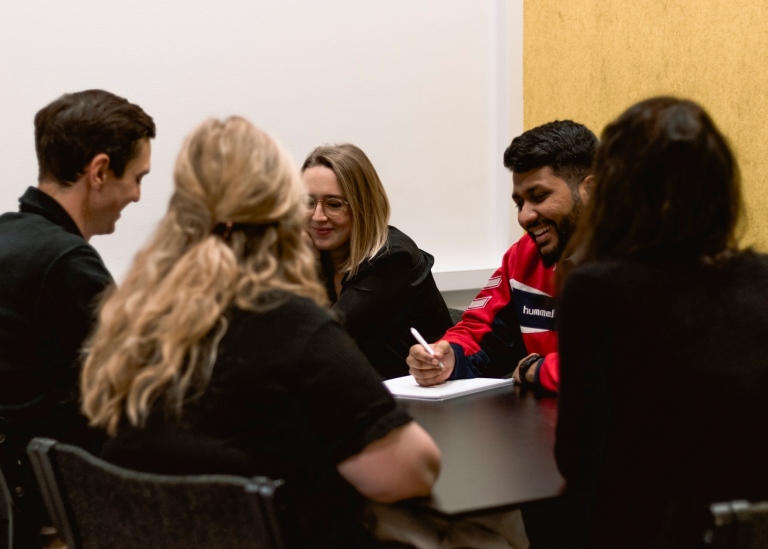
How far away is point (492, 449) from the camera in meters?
1.53

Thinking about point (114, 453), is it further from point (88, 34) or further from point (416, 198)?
point (416, 198)

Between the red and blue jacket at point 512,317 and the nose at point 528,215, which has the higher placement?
the nose at point 528,215

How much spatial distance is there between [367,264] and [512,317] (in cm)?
51

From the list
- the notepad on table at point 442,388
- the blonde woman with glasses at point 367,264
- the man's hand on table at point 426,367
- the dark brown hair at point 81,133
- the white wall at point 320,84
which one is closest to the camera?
the dark brown hair at point 81,133

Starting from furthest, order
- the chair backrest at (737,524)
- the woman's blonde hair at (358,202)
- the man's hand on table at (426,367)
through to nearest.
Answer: the woman's blonde hair at (358,202) → the man's hand on table at (426,367) → the chair backrest at (737,524)

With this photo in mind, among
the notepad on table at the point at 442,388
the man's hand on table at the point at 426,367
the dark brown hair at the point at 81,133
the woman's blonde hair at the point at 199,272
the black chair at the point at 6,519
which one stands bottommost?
the black chair at the point at 6,519

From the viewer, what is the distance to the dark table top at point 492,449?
1.28 meters

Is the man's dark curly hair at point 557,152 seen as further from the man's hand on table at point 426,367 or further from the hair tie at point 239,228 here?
the hair tie at point 239,228

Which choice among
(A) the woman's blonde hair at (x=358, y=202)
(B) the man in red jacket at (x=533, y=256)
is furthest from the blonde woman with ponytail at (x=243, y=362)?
(A) the woman's blonde hair at (x=358, y=202)

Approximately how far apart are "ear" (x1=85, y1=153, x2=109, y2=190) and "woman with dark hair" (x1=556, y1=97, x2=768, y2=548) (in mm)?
1167

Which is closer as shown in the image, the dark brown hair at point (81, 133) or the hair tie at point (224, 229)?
the hair tie at point (224, 229)

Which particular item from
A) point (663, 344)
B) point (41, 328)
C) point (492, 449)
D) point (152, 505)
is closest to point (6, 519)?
point (41, 328)

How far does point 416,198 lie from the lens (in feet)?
12.1

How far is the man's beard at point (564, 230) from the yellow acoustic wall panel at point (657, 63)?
45cm
